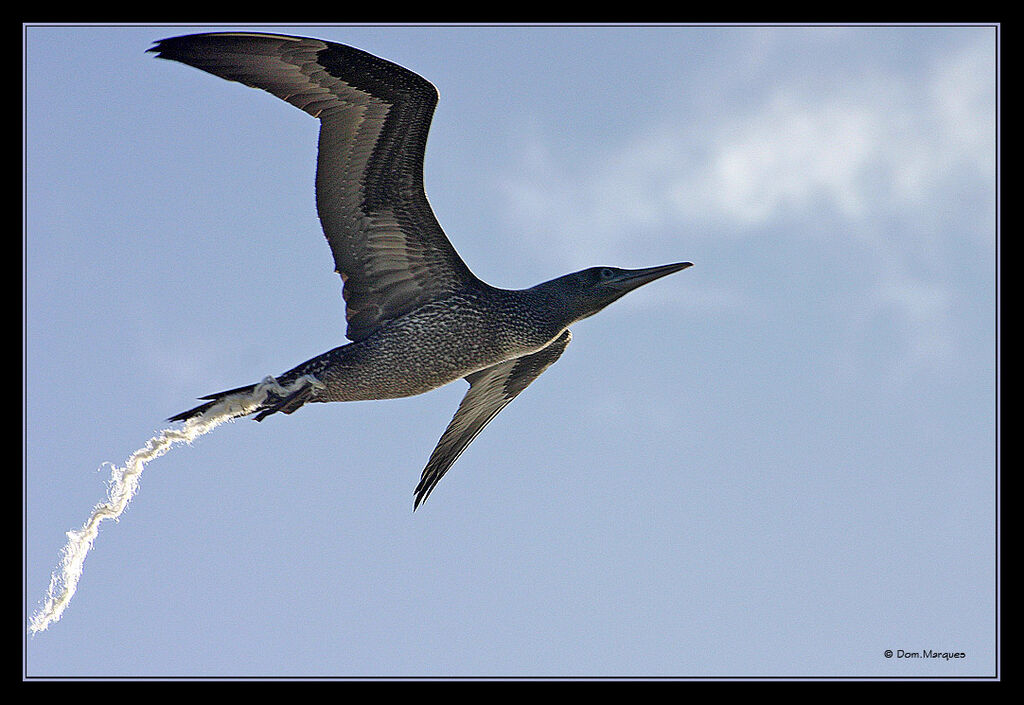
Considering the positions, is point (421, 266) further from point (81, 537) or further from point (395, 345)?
point (81, 537)

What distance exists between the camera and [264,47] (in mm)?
9016

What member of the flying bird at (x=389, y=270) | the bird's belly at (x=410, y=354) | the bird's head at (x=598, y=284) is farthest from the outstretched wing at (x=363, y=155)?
the bird's head at (x=598, y=284)

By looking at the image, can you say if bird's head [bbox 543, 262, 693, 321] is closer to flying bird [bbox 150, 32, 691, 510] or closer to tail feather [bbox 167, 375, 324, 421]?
flying bird [bbox 150, 32, 691, 510]

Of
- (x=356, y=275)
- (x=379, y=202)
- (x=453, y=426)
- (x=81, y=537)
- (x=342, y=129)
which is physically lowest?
(x=81, y=537)

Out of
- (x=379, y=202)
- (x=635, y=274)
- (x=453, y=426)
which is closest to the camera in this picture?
(x=379, y=202)

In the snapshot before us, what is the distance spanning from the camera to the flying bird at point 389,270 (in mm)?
9320

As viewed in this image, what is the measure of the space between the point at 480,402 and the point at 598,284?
2.15 meters

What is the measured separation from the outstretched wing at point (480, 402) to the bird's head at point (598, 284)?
126 centimetres

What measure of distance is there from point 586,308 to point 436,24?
3.00 metres

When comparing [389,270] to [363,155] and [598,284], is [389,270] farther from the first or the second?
[598,284]

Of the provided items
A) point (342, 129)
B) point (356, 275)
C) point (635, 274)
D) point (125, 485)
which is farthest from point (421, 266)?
point (125, 485)

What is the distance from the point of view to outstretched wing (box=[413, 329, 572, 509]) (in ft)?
38.2

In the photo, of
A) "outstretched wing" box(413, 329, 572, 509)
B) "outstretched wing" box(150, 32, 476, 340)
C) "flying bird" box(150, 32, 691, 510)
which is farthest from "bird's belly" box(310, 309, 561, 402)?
"outstretched wing" box(413, 329, 572, 509)

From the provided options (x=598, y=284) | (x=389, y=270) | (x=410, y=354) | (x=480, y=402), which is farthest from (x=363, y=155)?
(x=480, y=402)
